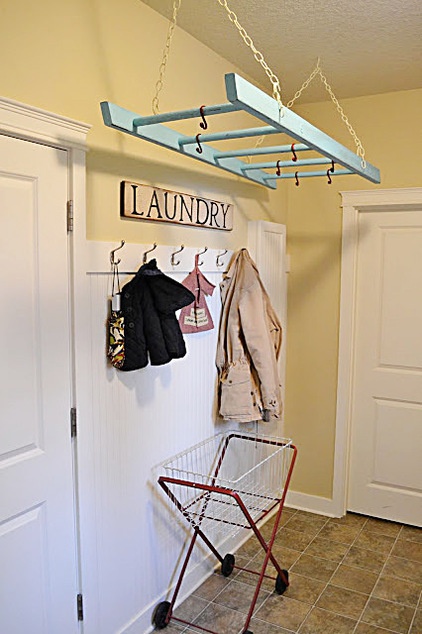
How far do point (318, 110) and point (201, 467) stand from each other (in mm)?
2350

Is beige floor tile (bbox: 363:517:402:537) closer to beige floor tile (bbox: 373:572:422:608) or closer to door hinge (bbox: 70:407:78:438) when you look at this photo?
beige floor tile (bbox: 373:572:422:608)

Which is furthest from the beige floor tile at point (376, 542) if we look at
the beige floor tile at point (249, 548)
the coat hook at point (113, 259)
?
the coat hook at point (113, 259)

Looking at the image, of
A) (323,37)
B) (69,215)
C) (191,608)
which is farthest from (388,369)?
(69,215)

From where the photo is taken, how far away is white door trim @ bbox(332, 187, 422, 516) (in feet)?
11.1

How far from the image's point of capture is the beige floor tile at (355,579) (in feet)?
9.14

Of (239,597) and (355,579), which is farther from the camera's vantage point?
(355,579)

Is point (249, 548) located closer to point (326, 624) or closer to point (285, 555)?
point (285, 555)

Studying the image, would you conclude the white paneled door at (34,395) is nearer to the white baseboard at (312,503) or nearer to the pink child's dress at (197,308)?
the pink child's dress at (197,308)

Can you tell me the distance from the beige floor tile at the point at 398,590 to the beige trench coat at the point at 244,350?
1.05m

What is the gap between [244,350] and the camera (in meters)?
2.95

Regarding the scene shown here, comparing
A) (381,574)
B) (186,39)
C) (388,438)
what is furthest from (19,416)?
(388,438)

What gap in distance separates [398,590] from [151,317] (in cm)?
191

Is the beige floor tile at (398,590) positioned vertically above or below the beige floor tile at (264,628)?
above

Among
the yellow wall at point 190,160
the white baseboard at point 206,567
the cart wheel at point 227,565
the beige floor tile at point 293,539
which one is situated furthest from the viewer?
the beige floor tile at point 293,539
